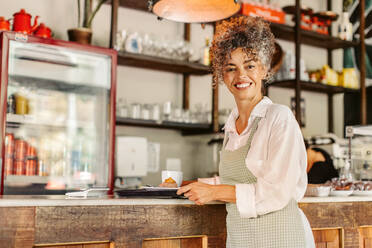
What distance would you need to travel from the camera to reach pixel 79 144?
3.60 m

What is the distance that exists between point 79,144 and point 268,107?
2.16m

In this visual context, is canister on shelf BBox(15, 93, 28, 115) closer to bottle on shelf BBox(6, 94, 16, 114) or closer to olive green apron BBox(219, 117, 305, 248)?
Answer: bottle on shelf BBox(6, 94, 16, 114)

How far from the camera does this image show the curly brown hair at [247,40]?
1823mm

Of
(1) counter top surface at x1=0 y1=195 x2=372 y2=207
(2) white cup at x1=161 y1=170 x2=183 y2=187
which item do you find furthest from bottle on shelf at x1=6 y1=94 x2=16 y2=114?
(2) white cup at x1=161 y1=170 x2=183 y2=187

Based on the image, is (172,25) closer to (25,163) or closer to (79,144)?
(79,144)

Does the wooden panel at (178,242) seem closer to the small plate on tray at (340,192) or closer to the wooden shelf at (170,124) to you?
the small plate on tray at (340,192)

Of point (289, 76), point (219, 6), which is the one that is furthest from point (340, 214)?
point (289, 76)

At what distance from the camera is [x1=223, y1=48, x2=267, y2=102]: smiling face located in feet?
5.97

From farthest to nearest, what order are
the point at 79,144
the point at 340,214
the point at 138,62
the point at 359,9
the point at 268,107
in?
the point at 359,9, the point at 138,62, the point at 79,144, the point at 340,214, the point at 268,107

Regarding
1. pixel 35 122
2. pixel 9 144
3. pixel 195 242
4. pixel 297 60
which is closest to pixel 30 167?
pixel 9 144

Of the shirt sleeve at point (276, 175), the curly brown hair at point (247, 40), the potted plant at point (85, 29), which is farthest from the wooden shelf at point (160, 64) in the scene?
the shirt sleeve at point (276, 175)

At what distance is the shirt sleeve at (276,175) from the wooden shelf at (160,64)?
2.18 meters

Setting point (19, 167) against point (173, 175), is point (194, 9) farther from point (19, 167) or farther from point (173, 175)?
point (19, 167)

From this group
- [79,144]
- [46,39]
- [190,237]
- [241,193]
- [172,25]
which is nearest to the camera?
[241,193]
